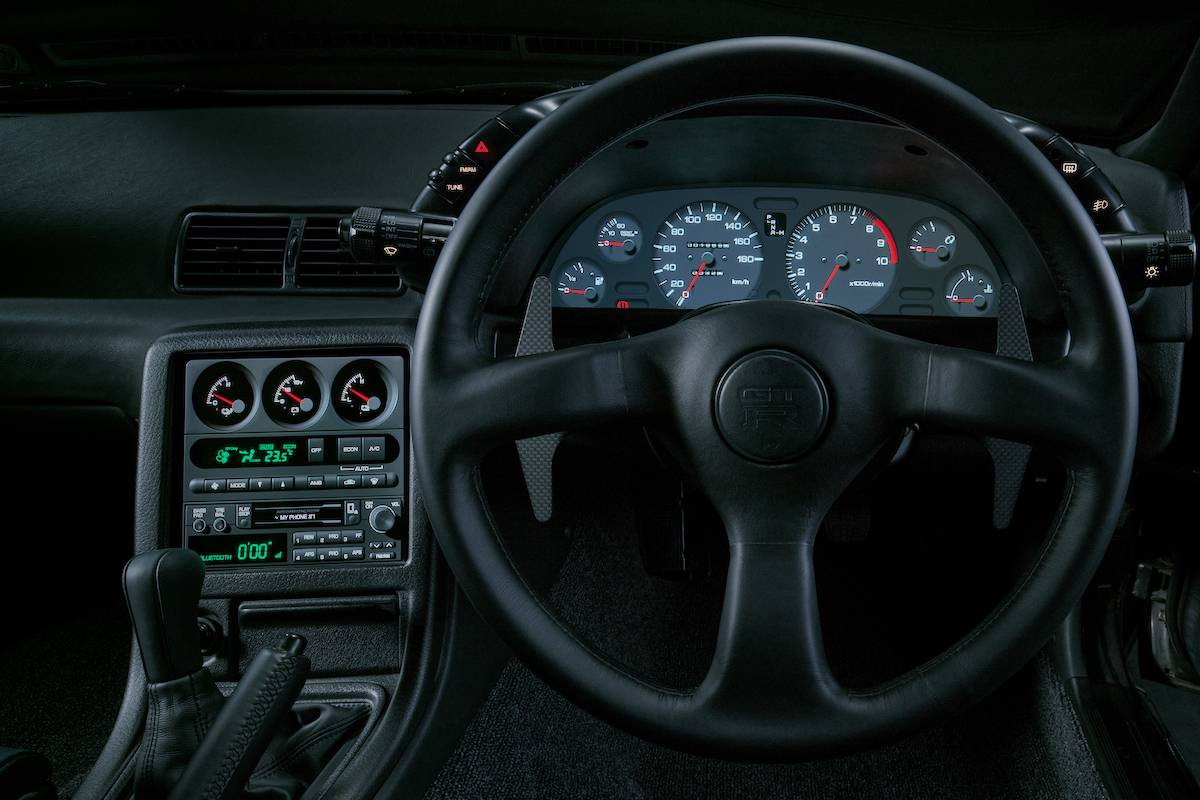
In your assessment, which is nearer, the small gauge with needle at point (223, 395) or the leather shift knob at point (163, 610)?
the leather shift knob at point (163, 610)

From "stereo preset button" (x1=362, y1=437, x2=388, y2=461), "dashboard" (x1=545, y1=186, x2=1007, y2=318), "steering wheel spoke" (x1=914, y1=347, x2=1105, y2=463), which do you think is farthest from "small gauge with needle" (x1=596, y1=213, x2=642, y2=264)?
"steering wheel spoke" (x1=914, y1=347, x2=1105, y2=463)

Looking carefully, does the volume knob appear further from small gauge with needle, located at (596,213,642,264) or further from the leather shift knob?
small gauge with needle, located at (596,213,642,264)

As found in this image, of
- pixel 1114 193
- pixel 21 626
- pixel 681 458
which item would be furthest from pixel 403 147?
pixel 21 626

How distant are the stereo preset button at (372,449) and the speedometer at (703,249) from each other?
1.70 ft

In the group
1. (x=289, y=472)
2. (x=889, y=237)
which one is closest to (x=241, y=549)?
(x=289, y=472)

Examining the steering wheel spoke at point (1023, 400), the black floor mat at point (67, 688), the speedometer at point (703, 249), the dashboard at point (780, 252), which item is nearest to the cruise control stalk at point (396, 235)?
the dashboard at point (780, 252)

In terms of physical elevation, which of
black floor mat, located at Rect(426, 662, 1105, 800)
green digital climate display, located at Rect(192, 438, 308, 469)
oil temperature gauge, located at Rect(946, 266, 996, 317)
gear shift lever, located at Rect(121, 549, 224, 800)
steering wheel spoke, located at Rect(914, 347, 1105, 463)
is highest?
oil temperature gauge, located at Rect(946, 266, 996, 317)

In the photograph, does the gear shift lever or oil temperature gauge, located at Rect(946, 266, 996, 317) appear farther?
oil temperature gauge, located at Rect(946, 266, 996, 317)

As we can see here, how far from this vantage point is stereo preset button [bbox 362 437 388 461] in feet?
4.01

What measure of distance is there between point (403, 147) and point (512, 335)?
422 mm

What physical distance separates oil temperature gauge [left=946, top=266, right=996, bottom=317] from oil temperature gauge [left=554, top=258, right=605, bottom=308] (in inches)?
22.4

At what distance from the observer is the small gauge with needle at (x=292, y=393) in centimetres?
122

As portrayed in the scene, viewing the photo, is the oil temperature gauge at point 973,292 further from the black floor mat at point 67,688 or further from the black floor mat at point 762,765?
the black floor mat at point 67,688

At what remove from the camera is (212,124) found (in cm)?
150
